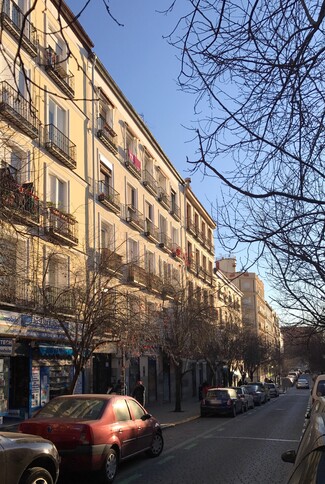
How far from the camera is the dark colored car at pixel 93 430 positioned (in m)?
8.67

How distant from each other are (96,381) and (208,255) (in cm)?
2893

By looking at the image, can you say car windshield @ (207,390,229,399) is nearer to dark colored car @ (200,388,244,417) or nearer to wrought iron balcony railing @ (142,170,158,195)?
dark colored car @ (200,388,244,417)

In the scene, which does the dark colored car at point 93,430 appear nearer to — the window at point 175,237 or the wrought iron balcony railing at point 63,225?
the wrought iron balcony railing at point 63,225

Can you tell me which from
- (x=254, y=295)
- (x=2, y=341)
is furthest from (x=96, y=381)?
(x=254, y=295)

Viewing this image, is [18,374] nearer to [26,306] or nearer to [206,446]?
[26,306]

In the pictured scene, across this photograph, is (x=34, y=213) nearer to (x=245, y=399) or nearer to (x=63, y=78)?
(x=63, y=78)

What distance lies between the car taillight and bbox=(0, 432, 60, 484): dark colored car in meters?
1.43

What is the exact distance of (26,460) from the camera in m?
6.57

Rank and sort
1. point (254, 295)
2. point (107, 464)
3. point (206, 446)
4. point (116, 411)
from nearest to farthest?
1. point (107, 464)
2. point (116, 411)
3. point (206, 446)
4. point (254, 295)

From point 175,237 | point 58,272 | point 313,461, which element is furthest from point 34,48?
point 175,237

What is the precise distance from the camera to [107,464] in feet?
29.1

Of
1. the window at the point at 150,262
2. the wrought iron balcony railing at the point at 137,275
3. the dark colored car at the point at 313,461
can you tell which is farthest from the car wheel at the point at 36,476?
the window at the point at 150,262

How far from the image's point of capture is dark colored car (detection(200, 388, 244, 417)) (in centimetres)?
2497

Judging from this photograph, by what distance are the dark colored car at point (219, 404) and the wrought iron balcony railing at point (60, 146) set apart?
1282cm
